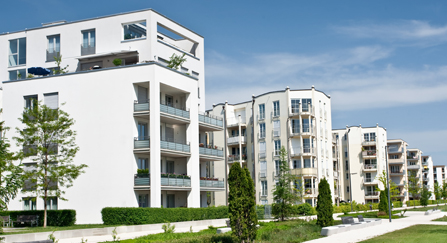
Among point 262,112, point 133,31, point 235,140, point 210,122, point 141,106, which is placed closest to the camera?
point 141,106

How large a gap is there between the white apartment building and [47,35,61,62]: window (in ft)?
0.34

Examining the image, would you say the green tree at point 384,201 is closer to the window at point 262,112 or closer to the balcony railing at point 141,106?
the balcony railing at point 141,106

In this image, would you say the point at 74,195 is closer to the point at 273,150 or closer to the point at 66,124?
the point at 66,124

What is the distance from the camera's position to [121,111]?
41.0m

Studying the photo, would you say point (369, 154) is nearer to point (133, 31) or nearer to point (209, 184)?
point (209, 184)

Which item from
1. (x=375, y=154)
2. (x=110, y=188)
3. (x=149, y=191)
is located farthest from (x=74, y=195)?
(x=375, y=154)

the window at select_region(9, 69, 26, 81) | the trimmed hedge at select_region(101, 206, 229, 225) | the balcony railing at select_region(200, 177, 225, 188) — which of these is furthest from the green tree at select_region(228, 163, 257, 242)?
the window at select_region(9, 69, 26, 81)

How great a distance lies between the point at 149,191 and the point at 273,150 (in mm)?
35532

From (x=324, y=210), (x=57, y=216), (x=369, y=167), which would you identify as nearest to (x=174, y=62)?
(x=57, y=216)

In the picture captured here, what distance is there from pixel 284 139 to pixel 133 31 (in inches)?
1228

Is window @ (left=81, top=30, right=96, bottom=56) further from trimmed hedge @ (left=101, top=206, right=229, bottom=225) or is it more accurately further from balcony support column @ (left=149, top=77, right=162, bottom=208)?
trimmed hedge @ (left=101, top=206, right=229, bottom=225)

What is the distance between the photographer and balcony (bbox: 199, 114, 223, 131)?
49.3 meters

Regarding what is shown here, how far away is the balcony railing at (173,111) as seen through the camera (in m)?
42.0

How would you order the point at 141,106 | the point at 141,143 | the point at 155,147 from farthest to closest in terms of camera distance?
the point at 141,106 → the point at 141,143 → the point at 155,147
